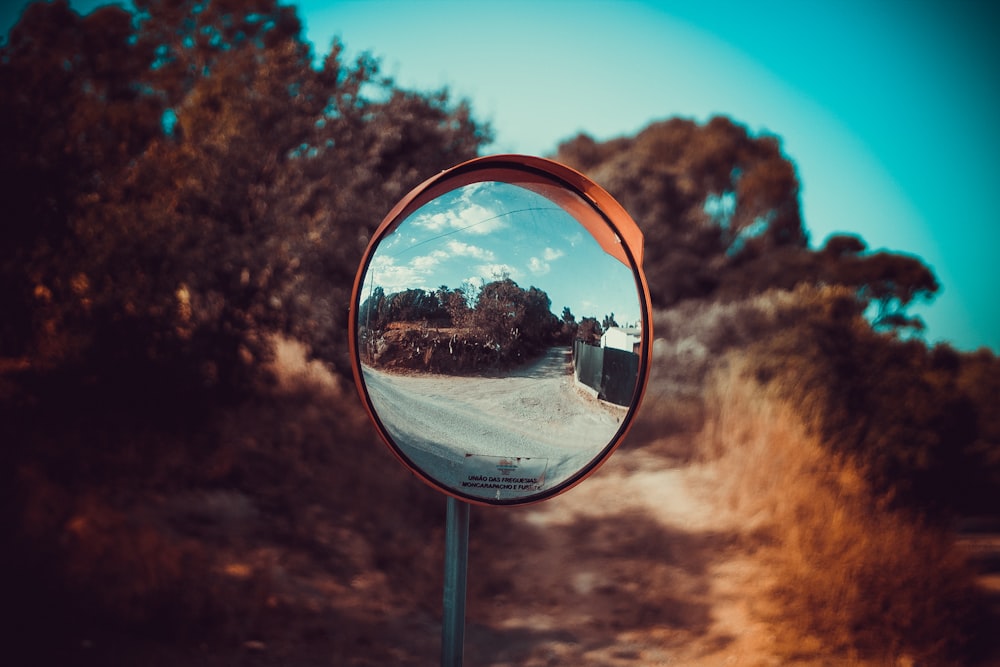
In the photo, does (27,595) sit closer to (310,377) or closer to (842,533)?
(310,377)

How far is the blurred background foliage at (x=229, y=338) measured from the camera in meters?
3.00

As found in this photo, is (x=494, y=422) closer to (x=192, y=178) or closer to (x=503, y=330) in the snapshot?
(x=503, y=330)

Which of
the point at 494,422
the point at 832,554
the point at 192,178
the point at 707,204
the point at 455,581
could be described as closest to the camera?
the point at 494,422

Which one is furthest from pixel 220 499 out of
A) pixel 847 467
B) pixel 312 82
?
pixel 847 467

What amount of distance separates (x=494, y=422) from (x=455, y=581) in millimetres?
385

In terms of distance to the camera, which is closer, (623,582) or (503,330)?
(503,330)

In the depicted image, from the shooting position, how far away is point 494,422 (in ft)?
4.52

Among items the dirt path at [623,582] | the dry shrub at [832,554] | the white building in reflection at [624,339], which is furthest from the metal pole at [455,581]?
the dry shrub at [832,554]

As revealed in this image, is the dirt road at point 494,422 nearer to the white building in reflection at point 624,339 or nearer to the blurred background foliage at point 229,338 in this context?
the white building in reflection at point 624,339

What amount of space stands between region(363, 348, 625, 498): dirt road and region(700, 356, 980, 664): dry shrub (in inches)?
81.9

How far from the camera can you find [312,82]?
3510 mm

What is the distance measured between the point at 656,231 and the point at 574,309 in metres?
3.21

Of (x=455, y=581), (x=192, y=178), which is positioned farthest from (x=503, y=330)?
(x=192, y=178)

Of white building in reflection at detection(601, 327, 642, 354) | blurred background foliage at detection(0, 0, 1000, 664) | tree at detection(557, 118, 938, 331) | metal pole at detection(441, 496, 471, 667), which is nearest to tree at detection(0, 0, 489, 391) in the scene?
blurred background foliage at detection(0, 0, 1000, 664)
